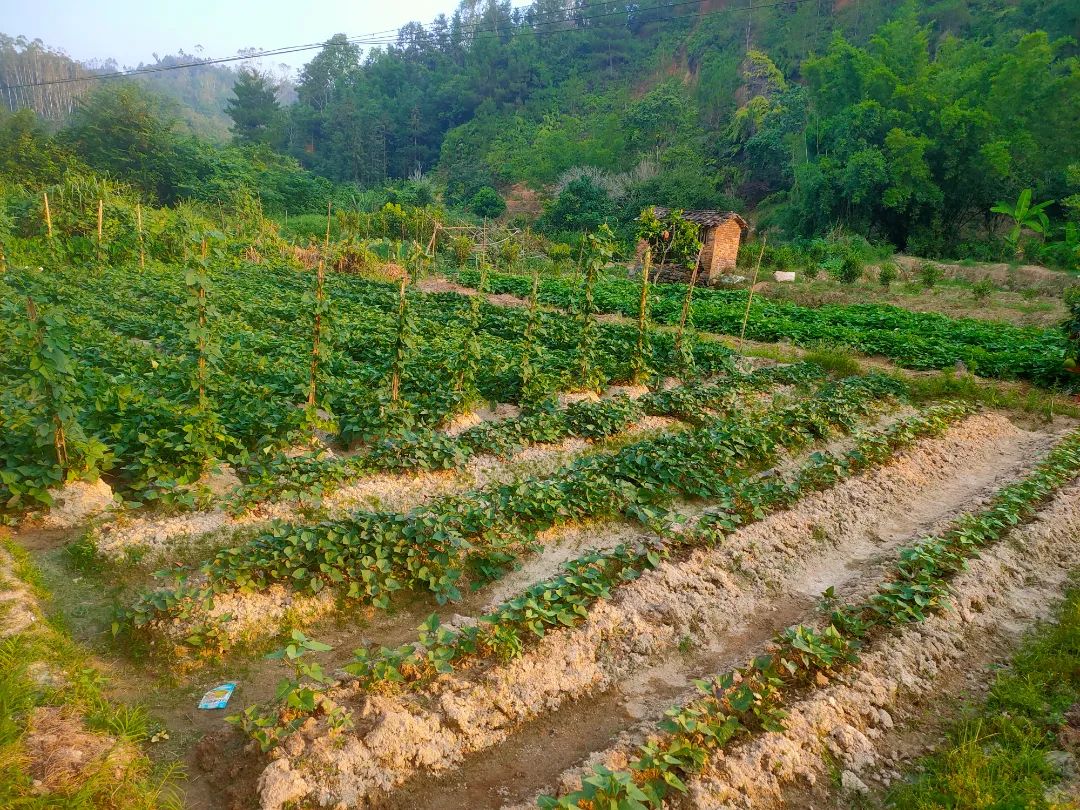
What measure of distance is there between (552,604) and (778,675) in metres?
1.71

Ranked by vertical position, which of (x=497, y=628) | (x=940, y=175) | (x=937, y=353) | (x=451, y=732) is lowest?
(x=451, y=732)

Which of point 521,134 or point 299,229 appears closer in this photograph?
point 299,229

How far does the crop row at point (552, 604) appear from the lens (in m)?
4.20

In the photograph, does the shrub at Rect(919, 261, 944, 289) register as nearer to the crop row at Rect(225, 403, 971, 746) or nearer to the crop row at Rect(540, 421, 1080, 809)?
the crop row at Rect(225, 403, 971, 746)

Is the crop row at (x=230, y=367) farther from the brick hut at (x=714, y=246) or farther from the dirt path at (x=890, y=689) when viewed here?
the brick hut at (x=714, y=246)

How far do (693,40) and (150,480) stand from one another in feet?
221

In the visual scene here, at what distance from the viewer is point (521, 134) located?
5756 centimetres

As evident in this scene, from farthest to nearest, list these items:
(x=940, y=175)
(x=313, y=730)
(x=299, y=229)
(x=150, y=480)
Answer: (x=299, y=229) → (x=940, y=175) → (x=150, y=480) → (x=313, y=730)

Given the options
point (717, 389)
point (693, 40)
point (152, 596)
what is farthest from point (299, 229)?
point (693, 40)

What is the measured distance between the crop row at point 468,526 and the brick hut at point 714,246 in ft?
53.8

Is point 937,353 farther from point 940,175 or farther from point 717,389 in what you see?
point 940,175

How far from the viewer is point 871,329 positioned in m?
16.6

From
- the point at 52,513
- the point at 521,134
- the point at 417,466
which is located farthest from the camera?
the point at 521,134

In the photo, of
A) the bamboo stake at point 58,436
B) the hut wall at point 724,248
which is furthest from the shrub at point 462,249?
the bamboo stake at point 58,436
